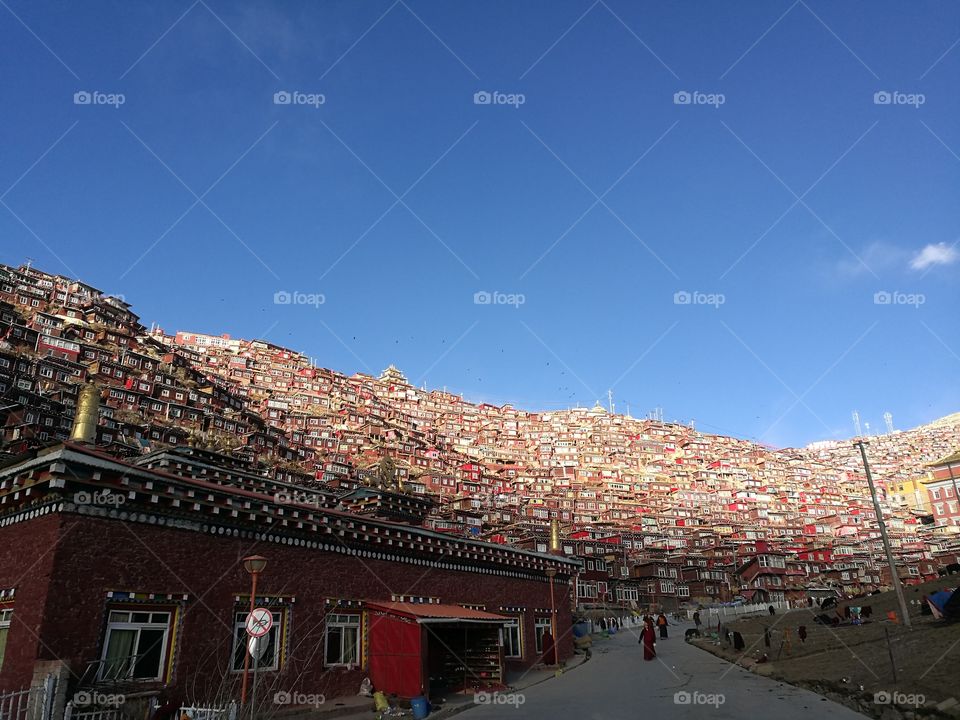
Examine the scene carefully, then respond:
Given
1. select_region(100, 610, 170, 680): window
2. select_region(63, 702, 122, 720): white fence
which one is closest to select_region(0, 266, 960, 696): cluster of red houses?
select_region(100, 610, 170, 680): window

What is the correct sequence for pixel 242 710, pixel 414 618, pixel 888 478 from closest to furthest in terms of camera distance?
pixel 242 710, pixel 414 618, pixel 888 478

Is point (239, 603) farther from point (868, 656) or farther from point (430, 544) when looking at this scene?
point (868, 656)

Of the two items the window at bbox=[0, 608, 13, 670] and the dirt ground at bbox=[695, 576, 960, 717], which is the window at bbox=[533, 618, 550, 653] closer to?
the dirt ground at bbox=[695, 576, 960, 717]

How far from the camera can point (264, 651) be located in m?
15.5

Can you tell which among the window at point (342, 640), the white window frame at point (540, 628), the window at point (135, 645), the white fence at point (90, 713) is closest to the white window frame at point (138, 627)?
the window at point (135, 645)

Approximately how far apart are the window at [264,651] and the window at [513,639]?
1212 cm

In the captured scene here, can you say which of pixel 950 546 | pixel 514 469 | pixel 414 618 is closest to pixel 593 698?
pixel 414 618

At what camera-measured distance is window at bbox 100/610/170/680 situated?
12.7m

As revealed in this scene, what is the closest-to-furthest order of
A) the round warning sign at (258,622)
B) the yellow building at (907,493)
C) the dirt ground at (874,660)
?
the round warning sign at (258,622) < the dirt ground at (874,660) < the yellow building at (907,493)

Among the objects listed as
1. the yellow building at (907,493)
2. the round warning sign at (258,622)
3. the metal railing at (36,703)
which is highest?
the yellow building at (907,493)

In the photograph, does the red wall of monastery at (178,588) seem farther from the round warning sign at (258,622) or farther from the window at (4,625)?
the round warning sign at (258,622)

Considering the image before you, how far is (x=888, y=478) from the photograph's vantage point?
18488cm

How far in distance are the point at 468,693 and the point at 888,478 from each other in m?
207

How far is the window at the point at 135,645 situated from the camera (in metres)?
12.7
